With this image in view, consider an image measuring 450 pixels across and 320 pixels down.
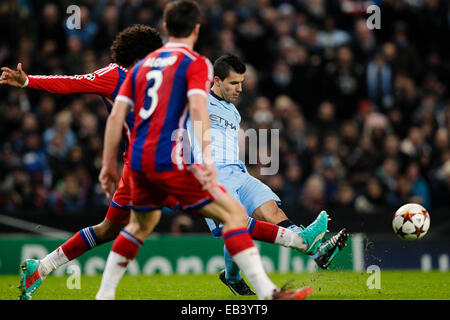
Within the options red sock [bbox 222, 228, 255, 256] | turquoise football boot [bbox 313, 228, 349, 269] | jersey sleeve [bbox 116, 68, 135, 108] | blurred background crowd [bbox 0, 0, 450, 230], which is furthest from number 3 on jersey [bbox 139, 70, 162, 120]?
blurred background crowd [bbox 0, 0, 450, 230]

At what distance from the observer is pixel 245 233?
17.4ft

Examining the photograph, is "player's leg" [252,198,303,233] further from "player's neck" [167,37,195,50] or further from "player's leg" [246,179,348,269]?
"player's neck" [167,37,195,50]

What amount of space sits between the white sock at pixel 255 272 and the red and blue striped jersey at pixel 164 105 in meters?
0.78

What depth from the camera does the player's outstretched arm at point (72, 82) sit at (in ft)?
21.4

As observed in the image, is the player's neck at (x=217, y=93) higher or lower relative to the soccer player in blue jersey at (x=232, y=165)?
higher

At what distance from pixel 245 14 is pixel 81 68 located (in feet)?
12.9

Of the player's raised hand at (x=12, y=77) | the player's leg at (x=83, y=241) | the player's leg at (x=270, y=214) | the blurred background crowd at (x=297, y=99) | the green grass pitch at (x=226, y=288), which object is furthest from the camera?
the blurred background crowd at (x=297, y=99)

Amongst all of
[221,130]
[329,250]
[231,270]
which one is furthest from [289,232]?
[221,130]

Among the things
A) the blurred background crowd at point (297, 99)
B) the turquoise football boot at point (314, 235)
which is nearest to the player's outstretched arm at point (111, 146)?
the turquoise football boot at point (314, 235)

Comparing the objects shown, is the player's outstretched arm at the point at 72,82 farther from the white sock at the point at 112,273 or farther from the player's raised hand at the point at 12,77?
the white sock at the point at 112,273

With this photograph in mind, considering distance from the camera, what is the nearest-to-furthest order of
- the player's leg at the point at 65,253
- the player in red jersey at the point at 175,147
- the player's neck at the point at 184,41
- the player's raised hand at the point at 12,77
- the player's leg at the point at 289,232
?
the player in red jersey at the point at 175,147 < the player's neck at the point at 184,41 < the player's raised hand at the point at 12,77 < the player's leg at the point at 65,253 < the player's leg at the point at 289,232
